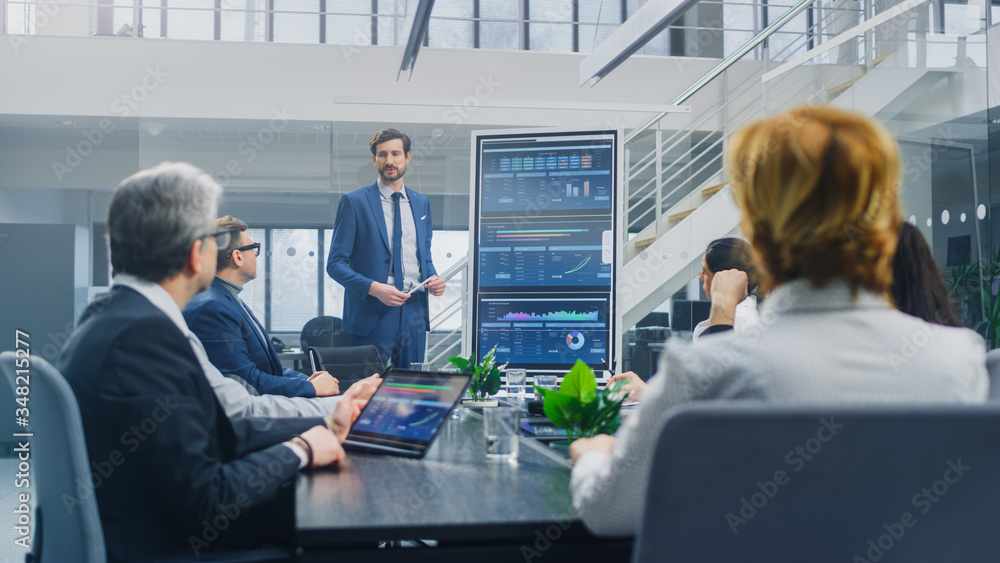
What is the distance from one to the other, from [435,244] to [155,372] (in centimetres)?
292

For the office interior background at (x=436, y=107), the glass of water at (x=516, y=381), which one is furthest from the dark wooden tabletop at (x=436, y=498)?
the office interior background at (x=436, y=107)

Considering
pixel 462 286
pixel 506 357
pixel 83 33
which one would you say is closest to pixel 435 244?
pixel 462 286

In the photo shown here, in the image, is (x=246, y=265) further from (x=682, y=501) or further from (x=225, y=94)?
(x=225, y=94)

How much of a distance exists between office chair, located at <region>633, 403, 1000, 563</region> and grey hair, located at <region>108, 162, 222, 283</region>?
3.21 feet

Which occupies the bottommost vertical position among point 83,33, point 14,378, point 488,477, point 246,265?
point 488,477

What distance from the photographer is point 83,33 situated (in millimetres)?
6562

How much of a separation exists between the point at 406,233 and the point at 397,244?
79 millimetres

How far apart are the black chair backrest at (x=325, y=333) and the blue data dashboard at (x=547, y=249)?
1174 mm

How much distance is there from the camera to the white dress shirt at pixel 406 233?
12.0ft

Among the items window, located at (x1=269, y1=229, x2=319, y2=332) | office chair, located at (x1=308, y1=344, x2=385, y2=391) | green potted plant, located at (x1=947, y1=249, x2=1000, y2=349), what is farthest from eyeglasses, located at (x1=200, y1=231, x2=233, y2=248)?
green potted plant, located at (x1=947, y1=249, x2=1000, y2=349)

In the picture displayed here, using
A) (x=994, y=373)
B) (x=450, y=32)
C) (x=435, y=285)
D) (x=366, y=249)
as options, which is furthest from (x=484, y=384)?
(x=450, y=32)

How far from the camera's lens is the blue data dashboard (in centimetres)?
313

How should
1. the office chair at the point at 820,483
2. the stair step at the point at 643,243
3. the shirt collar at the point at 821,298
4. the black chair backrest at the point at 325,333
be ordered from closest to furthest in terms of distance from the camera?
the office chair at the point at 820,483 < the shirt collar at the point at 821,298 < the black chair backrest at the point at 325,333 < the stair step at the point at 643,243

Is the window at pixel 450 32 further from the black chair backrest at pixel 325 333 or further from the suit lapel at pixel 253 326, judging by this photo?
the suit lapel at pixel 253 326
